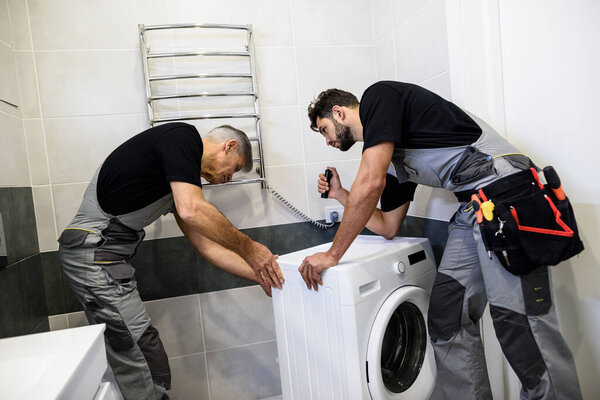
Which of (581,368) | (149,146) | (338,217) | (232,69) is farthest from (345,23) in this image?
(581,368)

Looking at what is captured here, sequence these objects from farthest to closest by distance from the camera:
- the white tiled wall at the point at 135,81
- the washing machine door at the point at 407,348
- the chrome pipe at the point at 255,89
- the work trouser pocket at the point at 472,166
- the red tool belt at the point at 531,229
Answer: the chrome pipe at the point at 255,89, the white tiled wall at the point at 135,81, the washing machine door at the point at 407,348, the work trouser pocket at the point at 472,166, the red tool belt at the point at 531,229

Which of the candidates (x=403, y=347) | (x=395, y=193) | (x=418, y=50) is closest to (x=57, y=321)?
(x=403, y=347)

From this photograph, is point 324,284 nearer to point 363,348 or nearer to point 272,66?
point 363,348

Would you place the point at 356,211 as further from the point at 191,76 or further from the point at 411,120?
the point at 191,76

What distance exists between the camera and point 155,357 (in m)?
1.67

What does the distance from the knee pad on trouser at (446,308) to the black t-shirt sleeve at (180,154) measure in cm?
101

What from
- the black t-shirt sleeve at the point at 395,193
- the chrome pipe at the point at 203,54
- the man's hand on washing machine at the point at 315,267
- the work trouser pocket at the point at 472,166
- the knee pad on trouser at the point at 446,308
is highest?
the chrome pipe at the point at 203,54

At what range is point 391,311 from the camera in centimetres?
149

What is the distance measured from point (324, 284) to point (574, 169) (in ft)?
3.36

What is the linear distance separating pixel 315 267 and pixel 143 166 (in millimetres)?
807

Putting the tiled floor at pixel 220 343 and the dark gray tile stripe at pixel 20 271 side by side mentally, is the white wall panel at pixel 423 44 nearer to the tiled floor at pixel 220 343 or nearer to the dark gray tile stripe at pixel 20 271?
the tiled floor at pixel 220 343

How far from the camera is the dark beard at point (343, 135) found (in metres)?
1.70

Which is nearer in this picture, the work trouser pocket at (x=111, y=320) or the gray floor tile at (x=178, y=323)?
the work trouser pocket at (x=111, y=320)

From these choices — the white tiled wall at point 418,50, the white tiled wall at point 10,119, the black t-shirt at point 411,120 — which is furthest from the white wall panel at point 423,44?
the white tiled wall at point 10,119
